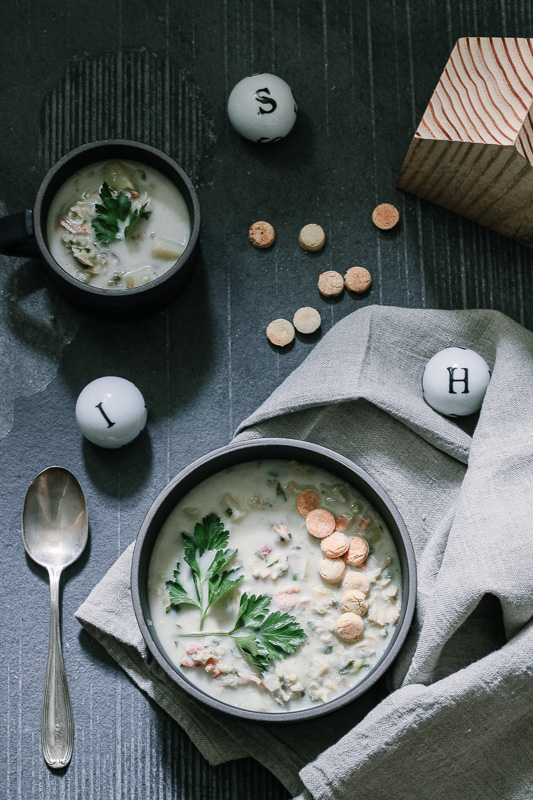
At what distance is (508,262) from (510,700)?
2.43 feet

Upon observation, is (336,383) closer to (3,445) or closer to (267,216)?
(267,216)

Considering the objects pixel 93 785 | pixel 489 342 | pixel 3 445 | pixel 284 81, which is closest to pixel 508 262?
pixel 489 342

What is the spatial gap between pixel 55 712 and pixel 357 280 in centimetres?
86

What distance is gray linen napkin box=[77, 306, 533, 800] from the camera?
1452 millimetres

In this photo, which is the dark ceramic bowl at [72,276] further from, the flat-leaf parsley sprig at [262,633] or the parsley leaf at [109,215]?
the flat-leaf parsley sprig at [262,633]

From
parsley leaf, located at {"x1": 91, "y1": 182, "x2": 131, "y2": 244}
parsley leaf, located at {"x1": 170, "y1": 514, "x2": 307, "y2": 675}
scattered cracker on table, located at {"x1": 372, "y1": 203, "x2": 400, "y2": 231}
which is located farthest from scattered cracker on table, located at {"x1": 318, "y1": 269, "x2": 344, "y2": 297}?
parsley leaf, located at {"x1": 170, "y1": 514, "x2": 307, "y2": 675}

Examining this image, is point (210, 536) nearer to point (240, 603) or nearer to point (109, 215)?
point (240, 603)

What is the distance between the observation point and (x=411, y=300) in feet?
5.79

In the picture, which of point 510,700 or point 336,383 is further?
point 336,383

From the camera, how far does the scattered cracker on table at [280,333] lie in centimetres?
174

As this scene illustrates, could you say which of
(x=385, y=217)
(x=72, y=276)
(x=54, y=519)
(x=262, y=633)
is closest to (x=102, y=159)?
(x=72, y=276)

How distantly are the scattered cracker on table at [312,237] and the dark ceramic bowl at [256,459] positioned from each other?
1.27ft

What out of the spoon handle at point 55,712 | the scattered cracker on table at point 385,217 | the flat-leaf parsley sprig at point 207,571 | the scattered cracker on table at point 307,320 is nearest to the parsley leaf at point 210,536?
the flat-leaf parsley sprig at point 207,571

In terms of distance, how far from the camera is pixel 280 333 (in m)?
1.74
